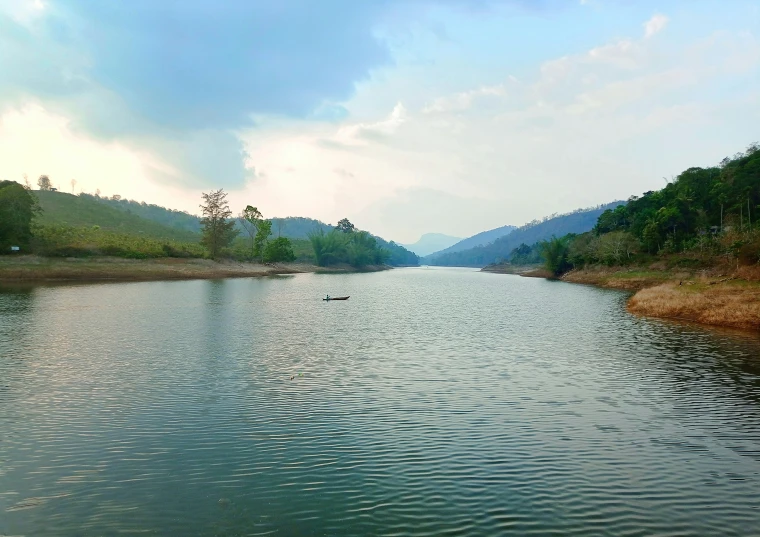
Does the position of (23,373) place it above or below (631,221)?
below

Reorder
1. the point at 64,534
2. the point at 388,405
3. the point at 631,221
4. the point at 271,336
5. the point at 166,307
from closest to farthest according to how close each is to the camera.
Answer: the point at 64,534
the point at 388,405
the point at 271,336
the point at 166,307
the point at 631,221

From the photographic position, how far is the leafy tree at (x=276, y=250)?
151m

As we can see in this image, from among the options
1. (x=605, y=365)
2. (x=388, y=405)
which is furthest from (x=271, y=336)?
(x=605, y=365)

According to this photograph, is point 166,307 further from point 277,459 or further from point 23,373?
point 277,459

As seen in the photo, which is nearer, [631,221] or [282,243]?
[631,221]

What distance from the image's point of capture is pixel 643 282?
90.4m

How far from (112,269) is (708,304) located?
93940 mm

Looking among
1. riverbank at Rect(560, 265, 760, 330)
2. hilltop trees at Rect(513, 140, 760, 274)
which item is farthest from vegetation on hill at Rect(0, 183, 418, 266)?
riverbank at Rect(560, 265, 760, 330)

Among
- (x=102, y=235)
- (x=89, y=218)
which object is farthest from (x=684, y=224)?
(x=89, y=218)

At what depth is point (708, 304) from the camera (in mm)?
43938

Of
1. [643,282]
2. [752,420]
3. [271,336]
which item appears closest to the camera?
[752,420]

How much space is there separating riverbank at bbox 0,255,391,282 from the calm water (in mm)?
60524

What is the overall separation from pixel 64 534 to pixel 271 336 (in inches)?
996

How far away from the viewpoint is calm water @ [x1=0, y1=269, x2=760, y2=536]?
10727mm
